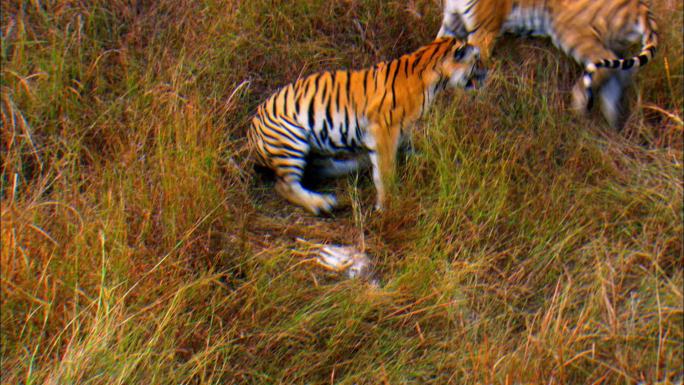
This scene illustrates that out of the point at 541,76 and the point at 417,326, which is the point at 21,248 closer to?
the point at 417,326

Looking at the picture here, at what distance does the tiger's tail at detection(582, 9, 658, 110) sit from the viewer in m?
3.30

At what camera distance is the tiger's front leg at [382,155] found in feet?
11.6

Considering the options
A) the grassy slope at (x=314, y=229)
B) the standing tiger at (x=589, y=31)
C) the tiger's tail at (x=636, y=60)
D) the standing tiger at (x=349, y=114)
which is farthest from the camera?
the standing tiger at (x=349, y=114)

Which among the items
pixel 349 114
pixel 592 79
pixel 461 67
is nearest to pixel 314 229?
pixel 349 114

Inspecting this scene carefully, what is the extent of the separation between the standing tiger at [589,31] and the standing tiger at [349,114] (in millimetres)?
223

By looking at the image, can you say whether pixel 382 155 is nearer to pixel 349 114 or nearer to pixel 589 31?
pixel 349 114

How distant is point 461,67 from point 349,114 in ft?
1.79

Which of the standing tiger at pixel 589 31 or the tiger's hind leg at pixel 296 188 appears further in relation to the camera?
the tiger's hind leg at pixel 296 188

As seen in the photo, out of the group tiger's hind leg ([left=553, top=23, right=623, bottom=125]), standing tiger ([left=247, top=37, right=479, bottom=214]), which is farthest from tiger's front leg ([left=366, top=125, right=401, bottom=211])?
tiger's hind leg ([left=553, top=23, right=623, bottom=125])

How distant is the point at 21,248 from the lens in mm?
3176

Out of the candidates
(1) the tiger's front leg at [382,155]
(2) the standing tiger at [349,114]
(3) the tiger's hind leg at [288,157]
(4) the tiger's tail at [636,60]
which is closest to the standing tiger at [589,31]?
(4) the tiger's tail at [636,60]

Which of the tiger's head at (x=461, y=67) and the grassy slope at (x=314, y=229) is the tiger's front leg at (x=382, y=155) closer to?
the grassy slope at (x=314, y=229)

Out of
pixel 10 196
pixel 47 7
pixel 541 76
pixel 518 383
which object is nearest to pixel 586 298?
pixel 518 383

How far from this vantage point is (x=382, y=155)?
3.58 m
